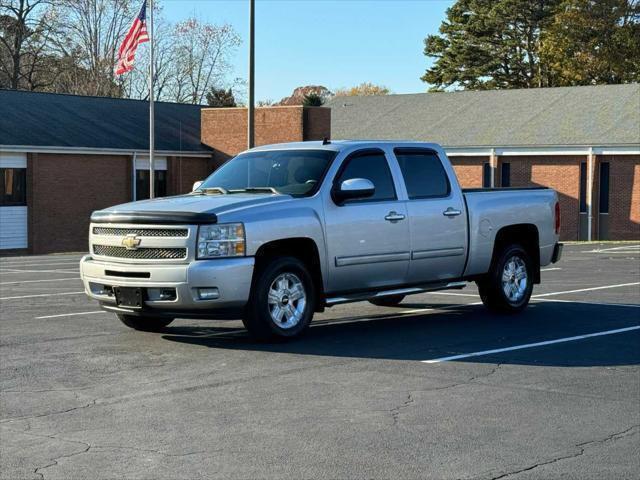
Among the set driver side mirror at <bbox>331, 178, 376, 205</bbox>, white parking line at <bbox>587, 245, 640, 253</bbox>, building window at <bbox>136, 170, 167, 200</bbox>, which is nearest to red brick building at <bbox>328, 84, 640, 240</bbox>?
building window at <bbox>136, 170, 167, 200</bbox>

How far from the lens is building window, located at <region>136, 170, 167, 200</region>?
1774 inches

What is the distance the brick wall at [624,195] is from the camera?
4250 cm

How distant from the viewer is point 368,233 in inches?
456

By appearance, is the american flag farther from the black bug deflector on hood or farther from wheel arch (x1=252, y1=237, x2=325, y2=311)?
wheel arch (x1=252, y1=237, x2=325, y2=311)

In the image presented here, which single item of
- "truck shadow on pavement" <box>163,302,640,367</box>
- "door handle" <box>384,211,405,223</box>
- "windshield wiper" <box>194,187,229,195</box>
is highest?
"windshield wiper" <box>194,187,229,195</box>

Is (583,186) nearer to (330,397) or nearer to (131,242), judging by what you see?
(131,242)

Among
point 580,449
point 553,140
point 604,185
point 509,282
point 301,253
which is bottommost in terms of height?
point 580,449

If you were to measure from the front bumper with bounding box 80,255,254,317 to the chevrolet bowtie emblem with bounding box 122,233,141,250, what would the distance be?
0.18 m

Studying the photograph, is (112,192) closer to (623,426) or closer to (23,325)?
(23,325)

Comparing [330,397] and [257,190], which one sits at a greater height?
[257,190]

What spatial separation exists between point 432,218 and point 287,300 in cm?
233

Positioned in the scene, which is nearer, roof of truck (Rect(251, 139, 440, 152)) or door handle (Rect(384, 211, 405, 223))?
door handle (Rect(384, 211, 405, 223))

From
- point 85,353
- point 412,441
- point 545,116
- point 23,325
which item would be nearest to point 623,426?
point 412,441

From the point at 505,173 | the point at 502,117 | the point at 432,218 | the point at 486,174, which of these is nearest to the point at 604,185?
the point at 505,173
